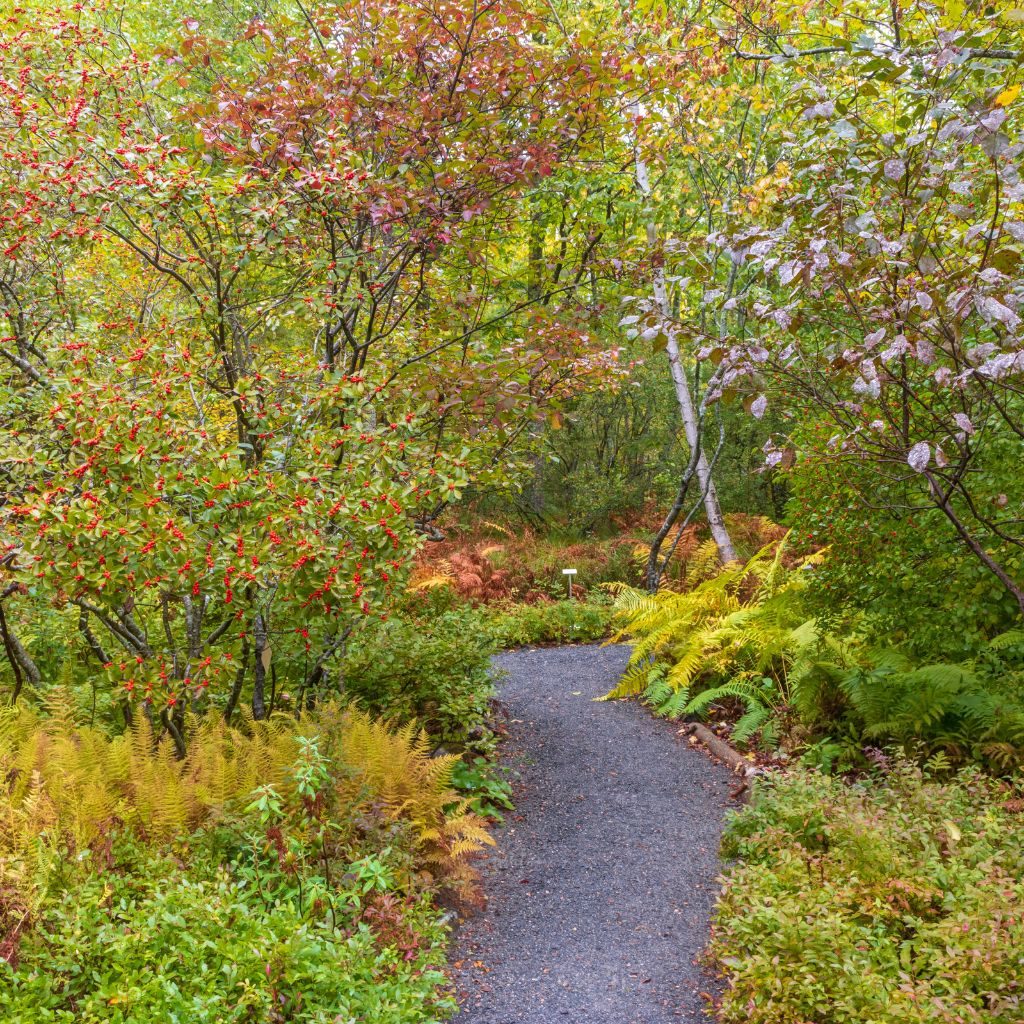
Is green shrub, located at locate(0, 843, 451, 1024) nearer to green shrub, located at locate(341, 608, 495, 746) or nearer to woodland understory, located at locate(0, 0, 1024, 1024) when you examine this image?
woodland understory, located at locate(0, 0, 1024, 1024)

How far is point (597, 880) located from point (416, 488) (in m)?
2.32

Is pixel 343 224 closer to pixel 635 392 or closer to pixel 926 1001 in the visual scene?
pixel 926 1001

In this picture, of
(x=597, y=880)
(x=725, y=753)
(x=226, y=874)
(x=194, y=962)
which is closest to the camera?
(x=194, y=962)

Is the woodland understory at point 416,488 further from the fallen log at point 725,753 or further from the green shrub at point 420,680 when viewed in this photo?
the fallen log at point 725,753

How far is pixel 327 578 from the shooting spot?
3580 mm

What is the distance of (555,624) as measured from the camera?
32.9 feet

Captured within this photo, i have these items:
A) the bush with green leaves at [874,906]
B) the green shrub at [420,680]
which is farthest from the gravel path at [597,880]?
the green shrub at [420,680]

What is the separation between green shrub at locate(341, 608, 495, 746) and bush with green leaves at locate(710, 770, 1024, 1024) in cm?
199

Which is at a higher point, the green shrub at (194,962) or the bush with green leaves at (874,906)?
the bush with green leaves at (874,906)

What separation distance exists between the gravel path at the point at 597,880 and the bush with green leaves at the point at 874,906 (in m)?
0.35

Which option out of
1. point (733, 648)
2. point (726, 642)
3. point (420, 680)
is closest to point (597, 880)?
point (420, 680)

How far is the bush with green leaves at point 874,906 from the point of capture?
Answer: 2.56m

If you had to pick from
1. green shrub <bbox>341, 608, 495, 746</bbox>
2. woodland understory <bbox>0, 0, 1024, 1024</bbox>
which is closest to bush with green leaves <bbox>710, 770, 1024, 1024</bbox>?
woodland understory <bbox>0, 0, 1024, 1024</bbox>

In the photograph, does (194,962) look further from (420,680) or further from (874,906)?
(420,680)
